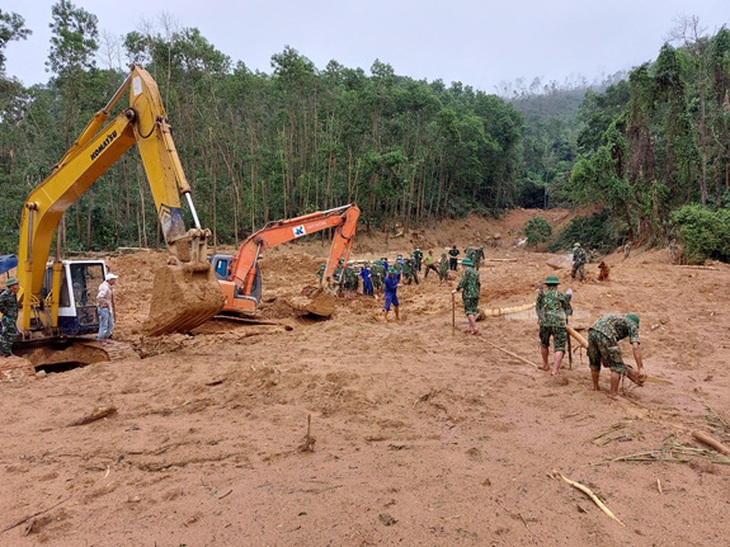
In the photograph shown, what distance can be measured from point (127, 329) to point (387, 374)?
785 cm

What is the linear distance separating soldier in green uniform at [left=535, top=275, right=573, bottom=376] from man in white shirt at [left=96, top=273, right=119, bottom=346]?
7.22m

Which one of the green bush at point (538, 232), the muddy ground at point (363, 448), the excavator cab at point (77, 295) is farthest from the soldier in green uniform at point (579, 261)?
the green bush at point (538, 232)

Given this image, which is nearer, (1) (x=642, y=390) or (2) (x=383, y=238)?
(1) (x=642, y=390)

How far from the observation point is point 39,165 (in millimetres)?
24281

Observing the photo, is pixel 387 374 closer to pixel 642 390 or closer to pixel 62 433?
pixel 642 390

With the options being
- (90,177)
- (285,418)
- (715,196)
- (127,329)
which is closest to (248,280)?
(127,329)

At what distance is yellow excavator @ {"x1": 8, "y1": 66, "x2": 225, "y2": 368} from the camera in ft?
22.2

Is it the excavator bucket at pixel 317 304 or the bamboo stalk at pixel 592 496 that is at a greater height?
the excavator bucket at pixel 317 304

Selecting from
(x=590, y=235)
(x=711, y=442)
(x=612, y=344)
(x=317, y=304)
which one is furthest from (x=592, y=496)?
(x=590, y=235)

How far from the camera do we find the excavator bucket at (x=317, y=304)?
12179 mm

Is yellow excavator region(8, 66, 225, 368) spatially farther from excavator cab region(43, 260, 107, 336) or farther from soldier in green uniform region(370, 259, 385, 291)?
soldier in green uniform region(370, 259, 385, 291)

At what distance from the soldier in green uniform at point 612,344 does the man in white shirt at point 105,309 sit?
7725 millimetres

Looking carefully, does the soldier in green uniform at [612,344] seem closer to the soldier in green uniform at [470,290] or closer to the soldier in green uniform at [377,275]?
the soldier in green uniform at [470,290]

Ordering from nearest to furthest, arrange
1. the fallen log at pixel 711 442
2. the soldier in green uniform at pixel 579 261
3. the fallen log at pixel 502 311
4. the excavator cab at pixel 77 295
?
1. the fallen log at pixel 711 442
2. the excavator cab at pixel 77 295
3. the fallen log at pixel 502 311
4. the soldier in green uniform at pixel 579 261
